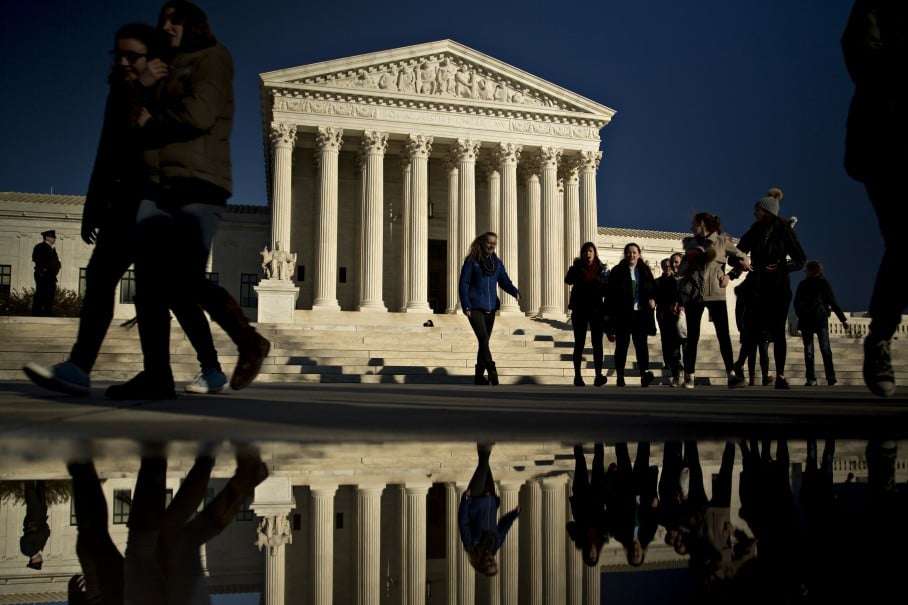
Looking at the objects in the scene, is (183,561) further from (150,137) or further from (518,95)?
(518,95)

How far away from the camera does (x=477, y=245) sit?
9133mm

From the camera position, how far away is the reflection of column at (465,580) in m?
0.83

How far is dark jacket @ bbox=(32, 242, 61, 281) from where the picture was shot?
15349 mm

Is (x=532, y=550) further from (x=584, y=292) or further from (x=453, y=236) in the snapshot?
(x=453, y=236)

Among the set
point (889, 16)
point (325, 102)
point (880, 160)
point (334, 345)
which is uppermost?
point (325, 102)

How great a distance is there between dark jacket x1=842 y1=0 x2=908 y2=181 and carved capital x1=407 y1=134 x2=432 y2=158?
2666 centimetres

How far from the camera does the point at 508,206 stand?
30234 millimetres

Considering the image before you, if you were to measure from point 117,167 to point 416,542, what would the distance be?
145 inches

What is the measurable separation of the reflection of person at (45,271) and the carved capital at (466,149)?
17413mm

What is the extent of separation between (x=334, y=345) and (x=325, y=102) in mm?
15662

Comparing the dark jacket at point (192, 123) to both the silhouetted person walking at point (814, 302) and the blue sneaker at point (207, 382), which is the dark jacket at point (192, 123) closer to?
the blue sneaker at point (207, 382)

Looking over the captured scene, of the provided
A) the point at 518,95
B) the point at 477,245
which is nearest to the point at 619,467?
the point at 477,245

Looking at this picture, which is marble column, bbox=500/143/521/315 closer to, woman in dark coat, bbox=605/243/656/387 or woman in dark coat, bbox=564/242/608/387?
woman in dark coat, bbox=605/243/656/387

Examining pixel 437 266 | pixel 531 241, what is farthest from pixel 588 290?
pixel 437 266
